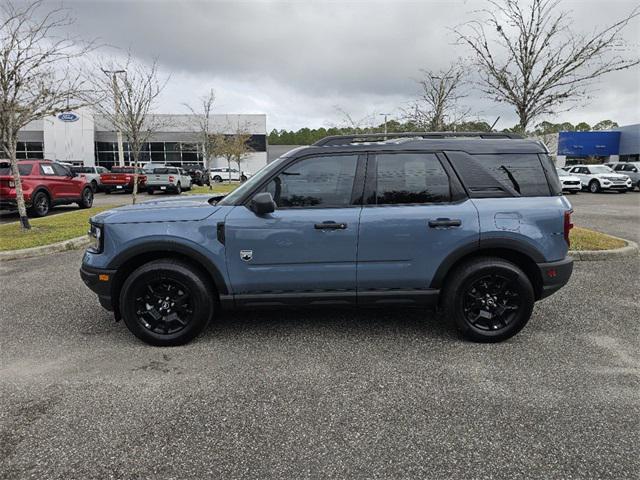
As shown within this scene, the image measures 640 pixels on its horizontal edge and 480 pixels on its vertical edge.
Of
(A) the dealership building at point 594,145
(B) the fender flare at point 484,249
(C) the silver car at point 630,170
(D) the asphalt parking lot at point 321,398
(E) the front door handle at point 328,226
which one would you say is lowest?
(D) the asphalt parking lot at point 321,398

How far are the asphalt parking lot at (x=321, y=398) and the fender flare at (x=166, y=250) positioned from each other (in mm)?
741

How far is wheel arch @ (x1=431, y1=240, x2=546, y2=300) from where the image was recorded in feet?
12.3

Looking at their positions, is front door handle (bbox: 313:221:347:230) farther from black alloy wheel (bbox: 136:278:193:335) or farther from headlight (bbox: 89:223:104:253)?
headlight (bbox: 89:223:104:253)

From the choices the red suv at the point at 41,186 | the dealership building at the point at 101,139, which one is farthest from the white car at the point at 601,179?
the dealership building at the point at 101,139

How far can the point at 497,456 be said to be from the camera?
234 cm

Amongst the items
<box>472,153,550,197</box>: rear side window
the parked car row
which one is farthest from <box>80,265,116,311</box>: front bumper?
the parked car row

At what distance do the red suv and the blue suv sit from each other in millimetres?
9521

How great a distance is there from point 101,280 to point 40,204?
10280 millimetres

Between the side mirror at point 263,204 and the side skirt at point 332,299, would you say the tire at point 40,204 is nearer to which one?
the side skirt at point 332,299

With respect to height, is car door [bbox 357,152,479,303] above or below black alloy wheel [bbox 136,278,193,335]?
above

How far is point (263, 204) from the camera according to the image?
11.7ft

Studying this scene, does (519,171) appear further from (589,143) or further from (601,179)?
(589,143)

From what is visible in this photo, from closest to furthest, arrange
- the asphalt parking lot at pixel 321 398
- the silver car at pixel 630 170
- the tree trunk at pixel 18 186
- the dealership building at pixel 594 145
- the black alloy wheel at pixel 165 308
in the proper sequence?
the asphalt parking lot at pixel 321 398 → the black alloy wheel at pixel 165 308 → the tree trunk at pixel 18 186 → the silver car at pixel 630 170 → the dealership building at pixel 594 145

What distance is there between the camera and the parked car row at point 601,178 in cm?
2428
